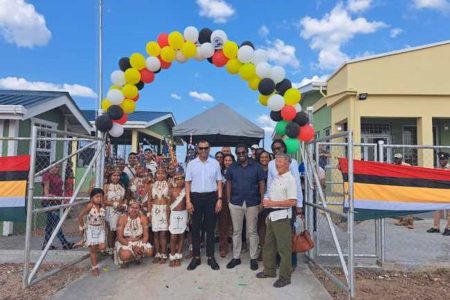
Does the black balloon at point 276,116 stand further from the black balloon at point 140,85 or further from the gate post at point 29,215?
the gate post at point 29,215

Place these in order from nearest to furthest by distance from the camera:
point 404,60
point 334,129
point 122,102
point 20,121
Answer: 1. point 122,102
2. point 20,121
3. point 404,60
4. point 334,129

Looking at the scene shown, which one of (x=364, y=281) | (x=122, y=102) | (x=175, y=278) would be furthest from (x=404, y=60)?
(x=175, y=278)

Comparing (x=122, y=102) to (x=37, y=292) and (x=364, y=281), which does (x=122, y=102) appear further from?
(x=364, y=281)

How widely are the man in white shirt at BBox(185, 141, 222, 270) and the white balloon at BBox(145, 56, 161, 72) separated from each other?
1.69 m

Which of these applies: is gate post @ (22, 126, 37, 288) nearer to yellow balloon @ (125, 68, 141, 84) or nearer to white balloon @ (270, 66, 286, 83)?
yellow balloon @ (125, 68, 141, 84)

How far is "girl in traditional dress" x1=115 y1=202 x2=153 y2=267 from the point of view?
17.3ft

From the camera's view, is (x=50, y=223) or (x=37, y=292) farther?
(x=50, y=223)

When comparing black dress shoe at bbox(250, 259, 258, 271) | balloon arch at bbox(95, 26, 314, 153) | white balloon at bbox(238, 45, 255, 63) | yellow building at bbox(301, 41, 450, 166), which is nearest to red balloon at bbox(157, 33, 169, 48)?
balloon arch at bbox(95, 26, 314, 153)

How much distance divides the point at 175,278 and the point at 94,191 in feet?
5.61

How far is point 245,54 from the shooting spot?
5.69m

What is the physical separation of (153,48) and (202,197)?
8.59 ft

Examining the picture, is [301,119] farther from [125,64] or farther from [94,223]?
[94,223]

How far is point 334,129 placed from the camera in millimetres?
11805

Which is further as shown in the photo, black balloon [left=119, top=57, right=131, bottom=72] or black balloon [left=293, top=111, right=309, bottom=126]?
black balloon [left=119, top=57, right=131, bottom=72]
